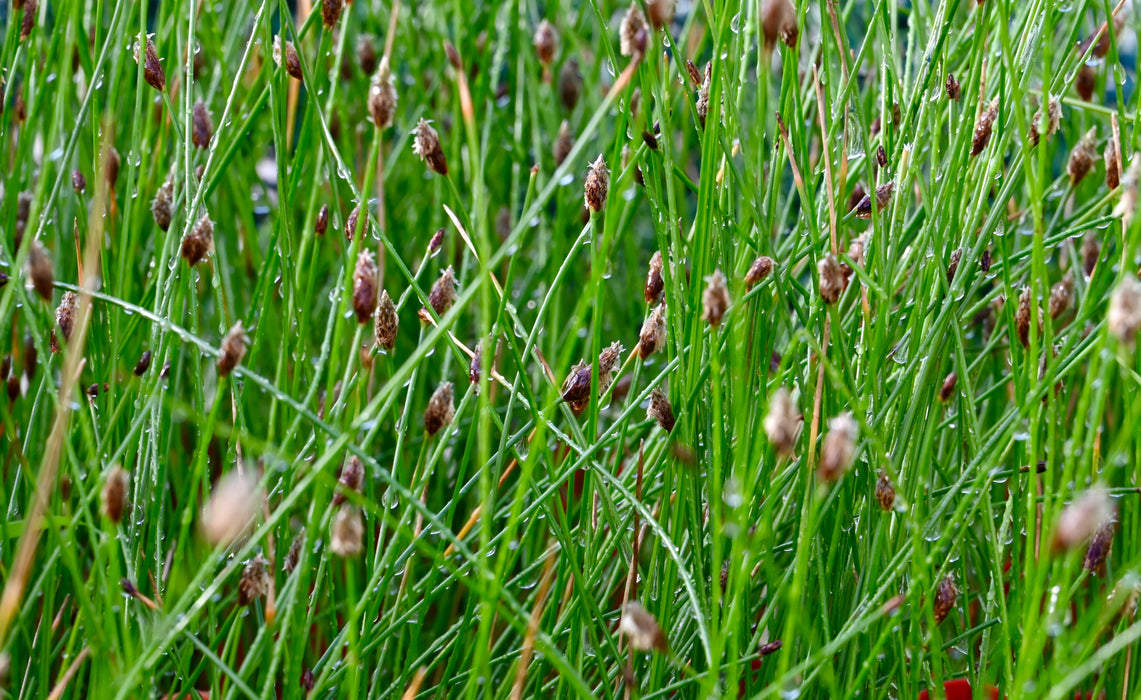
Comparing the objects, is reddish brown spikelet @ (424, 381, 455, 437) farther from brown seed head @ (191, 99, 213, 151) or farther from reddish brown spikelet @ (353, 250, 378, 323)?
brown seed head @ (191, 99, 213, 151)

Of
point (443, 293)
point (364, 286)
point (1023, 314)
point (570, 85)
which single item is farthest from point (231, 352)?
point (570, 85)

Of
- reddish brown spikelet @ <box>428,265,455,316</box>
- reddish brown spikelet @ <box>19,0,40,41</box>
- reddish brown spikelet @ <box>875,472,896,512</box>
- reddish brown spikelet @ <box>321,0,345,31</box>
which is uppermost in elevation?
reddish brown spikelet @ <box>321,0,345,31</box>

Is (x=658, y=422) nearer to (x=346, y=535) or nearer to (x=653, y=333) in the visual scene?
(x=653, y=333)

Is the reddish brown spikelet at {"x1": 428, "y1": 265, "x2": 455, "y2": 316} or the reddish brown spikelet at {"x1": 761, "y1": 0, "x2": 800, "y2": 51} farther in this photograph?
the reddish brown spikelet at {"x1": 428, "y1": 265, "x2": 455, "y2": 316}

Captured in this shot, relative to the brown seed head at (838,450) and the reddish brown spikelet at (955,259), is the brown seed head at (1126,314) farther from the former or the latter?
the reddish brown spikelet at (955,259)

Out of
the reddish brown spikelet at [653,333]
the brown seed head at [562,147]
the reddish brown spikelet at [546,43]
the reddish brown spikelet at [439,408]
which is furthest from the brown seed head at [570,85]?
the reddish brown spikelet at [439,408]

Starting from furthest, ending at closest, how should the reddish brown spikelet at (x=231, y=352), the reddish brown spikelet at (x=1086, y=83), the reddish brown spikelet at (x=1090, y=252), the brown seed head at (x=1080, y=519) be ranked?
the reddish brown spikelet at (x=1086, y=83), the reddish brown spikelet at (x=1090, y=252), the reddish brown spikelet at (x=231, y=352), the brown seed head at (x=1080, y=519)

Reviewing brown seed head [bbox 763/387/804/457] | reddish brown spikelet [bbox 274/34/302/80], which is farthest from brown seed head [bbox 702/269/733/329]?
reddish brown spikelet [bbox 274/34/302/80]
